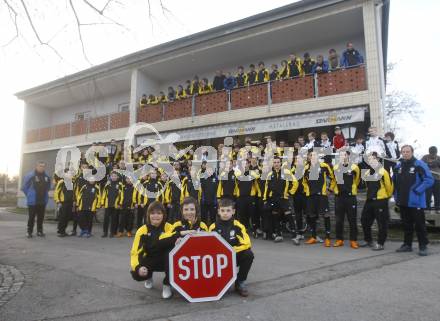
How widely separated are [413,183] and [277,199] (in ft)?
9.58

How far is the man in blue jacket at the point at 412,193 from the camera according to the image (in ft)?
21.3

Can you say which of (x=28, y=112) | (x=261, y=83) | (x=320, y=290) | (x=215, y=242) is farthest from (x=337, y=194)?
(x=28, y=112)

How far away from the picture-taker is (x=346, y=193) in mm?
7617

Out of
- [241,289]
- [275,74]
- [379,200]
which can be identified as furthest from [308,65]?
[241,289]

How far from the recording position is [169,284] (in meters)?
4.24

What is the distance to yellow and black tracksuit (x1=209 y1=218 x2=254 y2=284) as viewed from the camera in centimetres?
429

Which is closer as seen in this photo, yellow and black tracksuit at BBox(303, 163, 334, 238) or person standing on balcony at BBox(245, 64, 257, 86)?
yellow and black tracksuit at BBox(303, 163, 334, 238)

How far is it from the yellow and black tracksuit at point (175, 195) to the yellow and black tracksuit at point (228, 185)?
1052 millimetres

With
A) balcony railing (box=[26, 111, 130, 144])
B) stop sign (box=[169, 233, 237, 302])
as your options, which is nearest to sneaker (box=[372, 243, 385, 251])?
stop sign (box=[169, 233, 237, 302])

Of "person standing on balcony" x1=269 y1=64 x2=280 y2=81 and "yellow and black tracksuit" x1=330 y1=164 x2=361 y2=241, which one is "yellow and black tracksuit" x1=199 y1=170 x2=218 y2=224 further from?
"person standing on balcony" x1=269 y1=64 x2=280 y2=81

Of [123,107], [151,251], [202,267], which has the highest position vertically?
[123,107]

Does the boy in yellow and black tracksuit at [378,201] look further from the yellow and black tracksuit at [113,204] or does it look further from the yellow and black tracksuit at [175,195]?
the yellow and black tracksuit at [113,204]

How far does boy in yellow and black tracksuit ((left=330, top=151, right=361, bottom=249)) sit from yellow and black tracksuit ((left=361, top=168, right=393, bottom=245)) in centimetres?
24

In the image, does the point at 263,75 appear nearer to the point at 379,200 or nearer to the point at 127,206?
the point at 127,206
